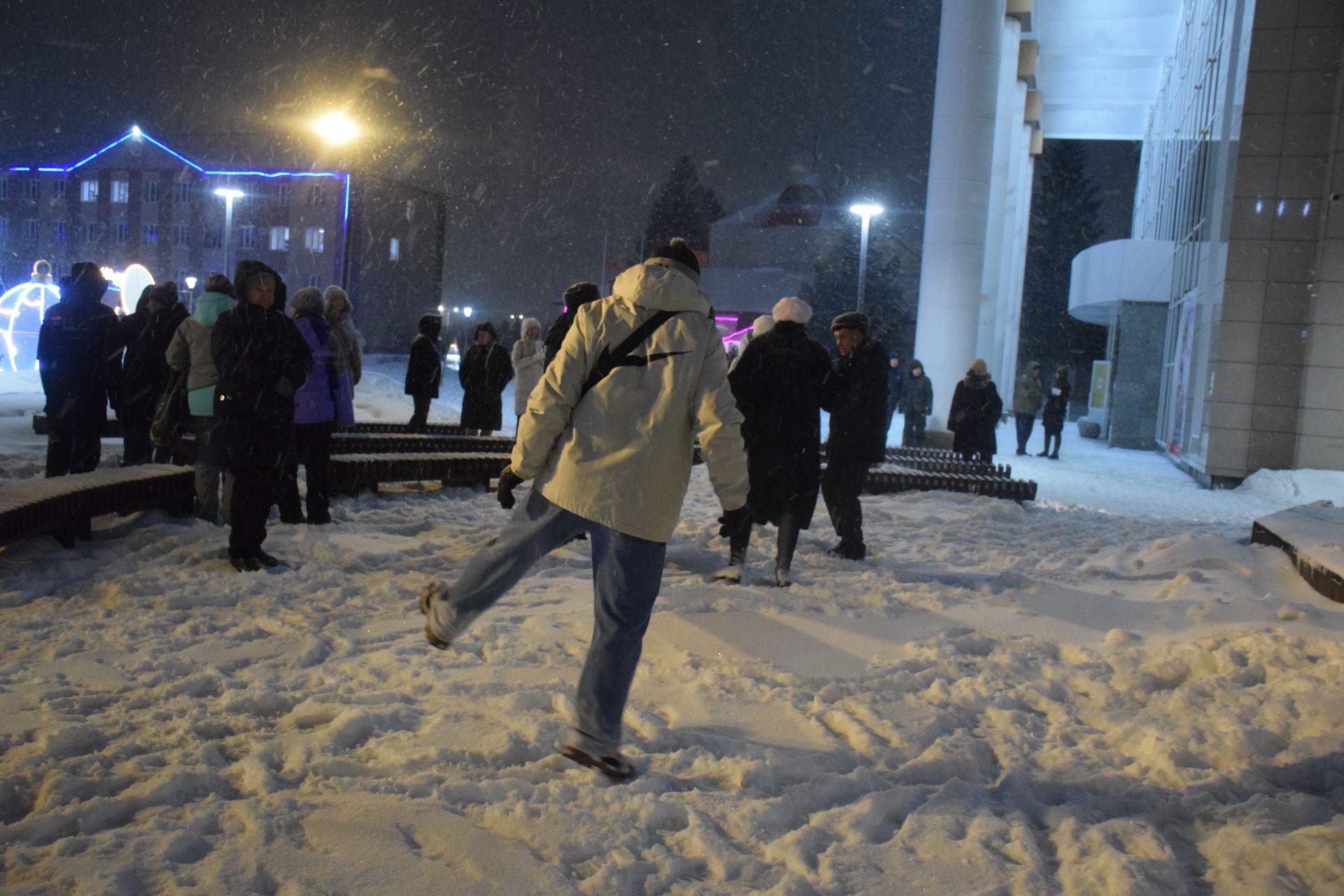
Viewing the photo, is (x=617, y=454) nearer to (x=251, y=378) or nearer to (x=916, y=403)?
(x=251, y=378)

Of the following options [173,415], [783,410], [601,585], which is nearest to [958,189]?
[783,410]

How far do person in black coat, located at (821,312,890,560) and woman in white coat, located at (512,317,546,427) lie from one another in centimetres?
537

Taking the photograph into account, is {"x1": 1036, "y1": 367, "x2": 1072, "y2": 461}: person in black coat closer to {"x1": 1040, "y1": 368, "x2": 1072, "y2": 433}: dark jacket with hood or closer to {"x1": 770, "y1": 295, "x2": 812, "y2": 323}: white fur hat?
{"x1": 1040, "y1": 368, "x2": 1072, "y2": 433}: dark jacket with hood

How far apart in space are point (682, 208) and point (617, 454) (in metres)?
98.5

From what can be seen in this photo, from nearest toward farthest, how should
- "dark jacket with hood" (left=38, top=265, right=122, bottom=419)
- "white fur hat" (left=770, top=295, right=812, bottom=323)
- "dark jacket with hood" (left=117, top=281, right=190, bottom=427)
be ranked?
1. "white fur hat" (left=770, top=295, right=812, bottom=323)
2. "dark jacket with hood" (left=38, top=265, right=122, bottom=419)
3. "dark jacket with hood" (left=117, top=281, right=190, bottom=427)

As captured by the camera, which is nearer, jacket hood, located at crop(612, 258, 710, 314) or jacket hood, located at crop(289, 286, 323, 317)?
jacket hood, located at crop(612, 258, 710, 314)

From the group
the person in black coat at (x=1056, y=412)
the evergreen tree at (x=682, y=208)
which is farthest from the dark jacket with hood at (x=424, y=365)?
the evergreen tree at (x=682, y=208)

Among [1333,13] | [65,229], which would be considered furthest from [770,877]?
[65,229]

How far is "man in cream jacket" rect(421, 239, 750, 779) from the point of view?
3568 millimetres

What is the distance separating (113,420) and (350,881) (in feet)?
37.3

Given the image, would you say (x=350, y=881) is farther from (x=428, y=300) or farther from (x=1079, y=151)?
(x=1079, y=151)

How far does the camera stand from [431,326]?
44.0ft

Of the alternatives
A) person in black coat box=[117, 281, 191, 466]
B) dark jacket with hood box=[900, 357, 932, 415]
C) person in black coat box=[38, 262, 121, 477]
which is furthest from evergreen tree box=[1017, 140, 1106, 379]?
person in black coat box=[38, 262, 121, 477]

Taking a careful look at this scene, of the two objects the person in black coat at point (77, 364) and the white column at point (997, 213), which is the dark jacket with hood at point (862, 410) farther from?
the white column at point (997, 213)
